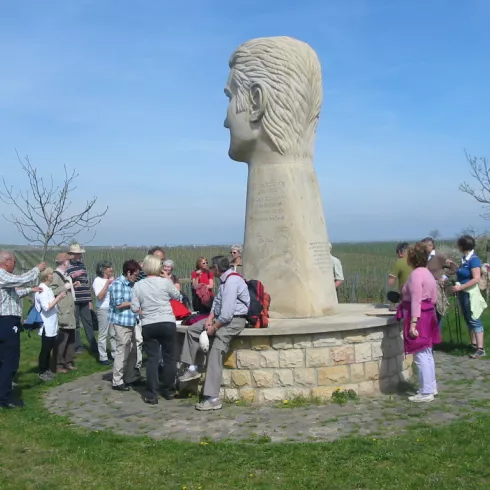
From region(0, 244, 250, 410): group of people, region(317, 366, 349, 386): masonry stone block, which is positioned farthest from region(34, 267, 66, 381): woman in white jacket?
region(317, 366, 349, 386): masonry stone block

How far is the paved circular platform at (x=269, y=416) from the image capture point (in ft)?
18.3

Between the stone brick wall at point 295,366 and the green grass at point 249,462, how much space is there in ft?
3.93

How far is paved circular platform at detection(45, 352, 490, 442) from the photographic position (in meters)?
5.58

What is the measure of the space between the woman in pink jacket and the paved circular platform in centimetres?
23

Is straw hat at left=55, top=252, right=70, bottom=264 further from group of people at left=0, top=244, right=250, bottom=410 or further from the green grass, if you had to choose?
the green grass

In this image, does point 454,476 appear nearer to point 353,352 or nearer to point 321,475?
point 321,475

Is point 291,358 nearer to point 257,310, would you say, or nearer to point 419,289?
point 257,310

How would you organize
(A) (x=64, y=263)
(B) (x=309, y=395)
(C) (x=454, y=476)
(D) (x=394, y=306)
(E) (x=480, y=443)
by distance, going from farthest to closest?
(A) (x=64, y=263)
(D) (x=394, y=306)
(B) (x=309, y=395)
(E) (x=480, y=443)
(C) (x=454, y=476)

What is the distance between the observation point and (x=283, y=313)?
768 centimetres

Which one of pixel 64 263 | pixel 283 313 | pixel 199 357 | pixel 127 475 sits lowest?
pixel 127 475

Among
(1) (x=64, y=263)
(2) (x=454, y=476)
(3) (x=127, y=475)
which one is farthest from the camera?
(1) (x=64, y=263)

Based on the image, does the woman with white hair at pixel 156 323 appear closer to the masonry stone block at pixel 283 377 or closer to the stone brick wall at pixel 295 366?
the stone brick wall at pixel 295 366

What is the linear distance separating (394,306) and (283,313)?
1694mm

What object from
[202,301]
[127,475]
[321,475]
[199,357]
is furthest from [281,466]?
[202,301]
